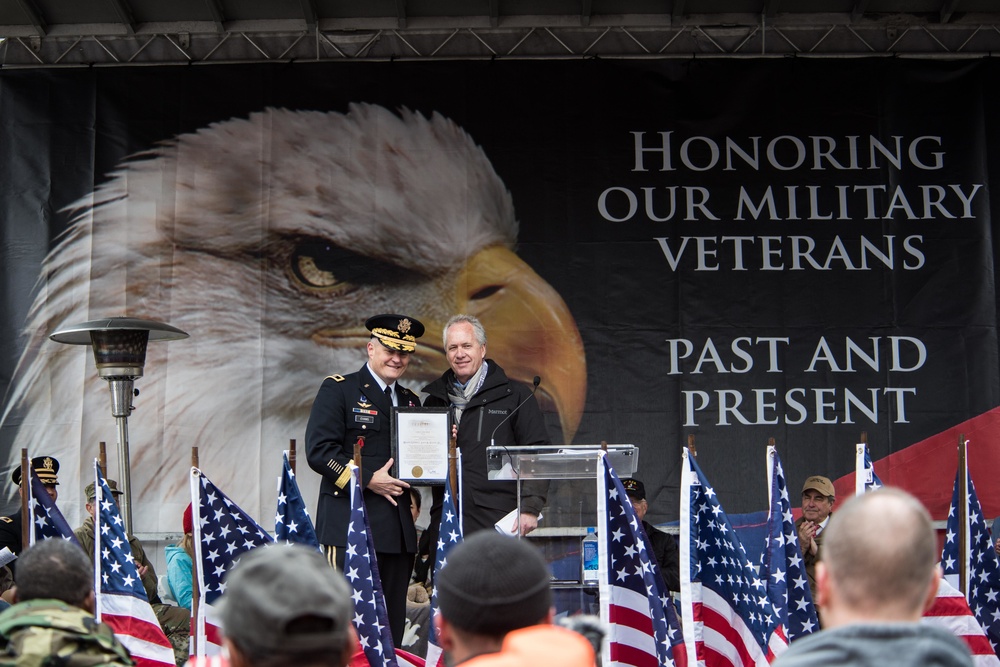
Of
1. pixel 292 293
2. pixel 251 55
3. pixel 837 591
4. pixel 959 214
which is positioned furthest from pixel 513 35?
pixel 837 591

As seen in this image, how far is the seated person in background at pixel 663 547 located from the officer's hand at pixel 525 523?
1.25 meters

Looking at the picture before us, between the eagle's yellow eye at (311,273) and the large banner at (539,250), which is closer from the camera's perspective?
the large banner at (539,250)

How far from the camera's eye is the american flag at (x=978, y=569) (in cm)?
488

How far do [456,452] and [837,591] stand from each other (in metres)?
3.32

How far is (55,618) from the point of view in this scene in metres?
2.08

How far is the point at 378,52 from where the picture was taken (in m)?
7.18

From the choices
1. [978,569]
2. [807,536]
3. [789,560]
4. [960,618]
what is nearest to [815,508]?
[807,536]

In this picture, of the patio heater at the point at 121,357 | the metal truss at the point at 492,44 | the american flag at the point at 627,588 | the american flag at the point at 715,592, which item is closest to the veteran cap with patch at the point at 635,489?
the american flag at the point at 715,592

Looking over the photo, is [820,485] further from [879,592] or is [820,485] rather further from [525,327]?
[879,592]

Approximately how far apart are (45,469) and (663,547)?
319cm

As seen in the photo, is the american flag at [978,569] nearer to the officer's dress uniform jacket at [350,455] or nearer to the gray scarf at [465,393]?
the gray scarf at [465,393]

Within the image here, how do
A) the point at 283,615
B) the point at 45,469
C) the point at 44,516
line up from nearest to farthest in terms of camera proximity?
the point at 283,615, the point at 44,516, the point at 45,469

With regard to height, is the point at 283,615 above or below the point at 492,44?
below

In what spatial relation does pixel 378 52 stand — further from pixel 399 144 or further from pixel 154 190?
pixel 154 190
